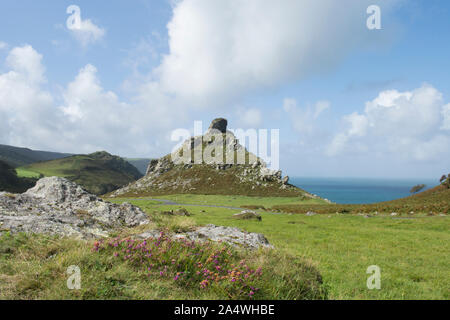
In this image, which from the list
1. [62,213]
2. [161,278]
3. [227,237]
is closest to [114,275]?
[161,278]

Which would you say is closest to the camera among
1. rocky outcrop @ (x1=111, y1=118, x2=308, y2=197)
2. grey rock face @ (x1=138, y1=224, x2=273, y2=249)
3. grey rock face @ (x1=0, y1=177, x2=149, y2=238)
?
grey rock face @ (x1=0, y1=177, x2=149, y2=238)

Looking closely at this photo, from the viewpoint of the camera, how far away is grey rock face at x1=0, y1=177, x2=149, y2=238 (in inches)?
303

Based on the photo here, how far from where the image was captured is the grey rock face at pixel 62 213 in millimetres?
7707

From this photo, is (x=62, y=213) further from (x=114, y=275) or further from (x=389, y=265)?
(x=389, y=265)

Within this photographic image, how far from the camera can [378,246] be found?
14555mm

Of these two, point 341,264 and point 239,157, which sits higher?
point 239,157

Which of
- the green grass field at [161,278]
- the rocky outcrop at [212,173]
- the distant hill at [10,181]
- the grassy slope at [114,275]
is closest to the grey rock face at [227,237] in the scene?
the green grass field at [161,278]

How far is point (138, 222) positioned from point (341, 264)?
9.29 meters

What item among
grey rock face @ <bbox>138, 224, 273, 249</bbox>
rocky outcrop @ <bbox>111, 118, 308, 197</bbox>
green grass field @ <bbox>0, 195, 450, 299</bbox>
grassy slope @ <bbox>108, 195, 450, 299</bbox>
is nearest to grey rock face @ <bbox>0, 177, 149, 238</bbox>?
green grass field @ <bbox>0, 195, 450, 299</bbox>

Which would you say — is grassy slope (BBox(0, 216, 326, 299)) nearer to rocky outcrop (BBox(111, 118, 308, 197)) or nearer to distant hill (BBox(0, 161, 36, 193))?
rocky outcrop (BBox(111, 118, 308, 197))

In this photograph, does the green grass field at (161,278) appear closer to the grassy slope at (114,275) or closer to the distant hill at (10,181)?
the grassy slope at (114,275)

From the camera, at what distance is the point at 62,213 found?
31.4 ft
